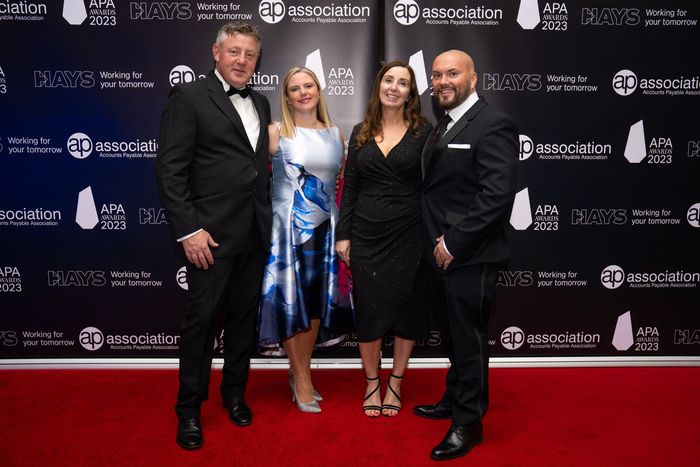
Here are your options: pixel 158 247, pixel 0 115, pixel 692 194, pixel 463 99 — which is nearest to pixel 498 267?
pixel 463 99

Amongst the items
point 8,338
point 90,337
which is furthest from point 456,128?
point 8,338

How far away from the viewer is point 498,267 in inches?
102

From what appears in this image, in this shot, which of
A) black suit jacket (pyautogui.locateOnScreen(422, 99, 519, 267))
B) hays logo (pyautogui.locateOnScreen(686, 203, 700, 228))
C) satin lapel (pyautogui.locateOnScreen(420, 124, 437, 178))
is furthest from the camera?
hays logo (pyautogui.locateOnScreen(686, 203, 700, 228))

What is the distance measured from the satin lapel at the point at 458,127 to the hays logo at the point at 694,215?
2.13m

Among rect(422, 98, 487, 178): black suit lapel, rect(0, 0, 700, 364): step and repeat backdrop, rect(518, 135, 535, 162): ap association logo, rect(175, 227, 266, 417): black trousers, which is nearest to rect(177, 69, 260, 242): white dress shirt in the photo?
rect(175, 227, 266, 417): black trousers

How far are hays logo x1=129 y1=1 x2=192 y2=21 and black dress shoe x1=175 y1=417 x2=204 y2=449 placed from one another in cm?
254

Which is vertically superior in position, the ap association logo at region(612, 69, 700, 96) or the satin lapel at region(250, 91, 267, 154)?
the ap association logo at region(612, 69, 700, 96)

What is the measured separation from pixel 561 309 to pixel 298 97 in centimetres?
238

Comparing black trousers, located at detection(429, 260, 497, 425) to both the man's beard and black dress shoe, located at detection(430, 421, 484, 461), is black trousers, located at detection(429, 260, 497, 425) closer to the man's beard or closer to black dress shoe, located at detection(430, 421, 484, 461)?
black dress shoe, located at detection(430, 421, 484, 461)

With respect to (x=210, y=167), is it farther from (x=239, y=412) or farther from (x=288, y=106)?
(x=239, y=412)

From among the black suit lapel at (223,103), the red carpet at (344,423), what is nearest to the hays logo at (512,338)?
the red carpet at (344,423)

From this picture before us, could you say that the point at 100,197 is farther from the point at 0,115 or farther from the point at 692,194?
the point at 692,194

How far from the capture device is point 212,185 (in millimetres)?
2680

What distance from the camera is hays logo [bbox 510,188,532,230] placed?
3.72m
